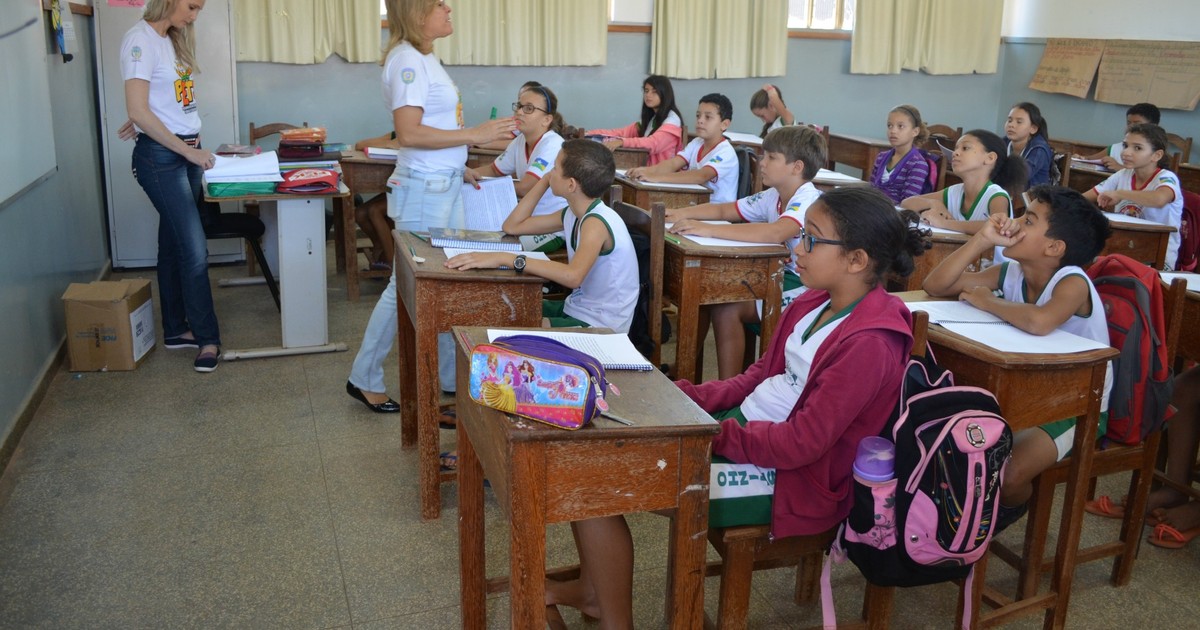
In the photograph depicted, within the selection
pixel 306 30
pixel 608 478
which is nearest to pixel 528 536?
pixel 608 478

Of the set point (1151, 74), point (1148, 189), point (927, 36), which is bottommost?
point (1148, 189)

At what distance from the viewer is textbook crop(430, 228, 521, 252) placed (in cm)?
256

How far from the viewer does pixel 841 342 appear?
1.57m

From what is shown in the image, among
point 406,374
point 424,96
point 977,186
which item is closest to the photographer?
point 406,374

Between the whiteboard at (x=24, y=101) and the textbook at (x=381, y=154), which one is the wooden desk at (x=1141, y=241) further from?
the whiteboard at (x=24, y=101)

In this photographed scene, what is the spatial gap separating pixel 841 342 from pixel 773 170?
1.47 m

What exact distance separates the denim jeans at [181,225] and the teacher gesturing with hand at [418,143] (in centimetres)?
79

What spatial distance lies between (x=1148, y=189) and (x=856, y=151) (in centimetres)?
186

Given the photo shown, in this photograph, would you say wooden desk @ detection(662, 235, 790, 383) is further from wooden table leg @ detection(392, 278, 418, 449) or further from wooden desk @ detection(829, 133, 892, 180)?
wooden desk @ detection(829, 133, 892, 180)

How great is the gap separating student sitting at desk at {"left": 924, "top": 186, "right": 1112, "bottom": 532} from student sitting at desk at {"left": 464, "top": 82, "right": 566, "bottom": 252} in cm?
133

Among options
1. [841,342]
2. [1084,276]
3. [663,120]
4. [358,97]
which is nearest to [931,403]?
[841,342]

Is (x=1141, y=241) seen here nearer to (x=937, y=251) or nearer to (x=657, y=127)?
(x=937, y=251)

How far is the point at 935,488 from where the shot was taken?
1490 mm

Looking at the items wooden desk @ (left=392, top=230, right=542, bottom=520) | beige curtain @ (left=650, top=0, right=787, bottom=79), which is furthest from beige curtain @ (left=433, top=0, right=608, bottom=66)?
wooden desk @ (left=392, top=230, right=542, bottom=520)
